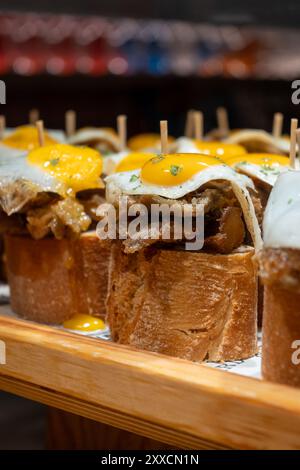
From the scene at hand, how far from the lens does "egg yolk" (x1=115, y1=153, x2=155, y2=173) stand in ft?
8.11

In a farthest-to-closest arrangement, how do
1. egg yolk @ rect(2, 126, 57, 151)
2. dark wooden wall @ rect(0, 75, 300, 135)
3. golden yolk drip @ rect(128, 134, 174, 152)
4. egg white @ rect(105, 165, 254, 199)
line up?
1. dark wooden wall @ rect(0, 75, 300, 135)
2. golden yolk drip @ rect(128, 134, 174, 152)
3. egg yolk @ rect(2, 126, 57, 151)
4. egg white @ rect(105, 165, 254, 199)

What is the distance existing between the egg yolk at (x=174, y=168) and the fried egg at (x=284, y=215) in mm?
269

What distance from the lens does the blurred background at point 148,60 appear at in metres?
5.62

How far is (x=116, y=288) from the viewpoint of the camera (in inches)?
88.7

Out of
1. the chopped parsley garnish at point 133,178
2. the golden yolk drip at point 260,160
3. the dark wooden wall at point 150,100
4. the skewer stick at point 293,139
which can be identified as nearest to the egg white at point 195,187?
the chopped parsley garnish at point 133,178

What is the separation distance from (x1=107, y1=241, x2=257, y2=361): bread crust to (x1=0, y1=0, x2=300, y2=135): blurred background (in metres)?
3.36

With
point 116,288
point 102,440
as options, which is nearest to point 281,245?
point 116,288

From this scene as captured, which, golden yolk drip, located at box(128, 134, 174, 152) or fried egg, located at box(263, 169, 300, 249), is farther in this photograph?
golden yolk drip, located at box(128, 134, 174, 152)

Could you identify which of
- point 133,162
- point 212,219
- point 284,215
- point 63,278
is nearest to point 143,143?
point 133,162

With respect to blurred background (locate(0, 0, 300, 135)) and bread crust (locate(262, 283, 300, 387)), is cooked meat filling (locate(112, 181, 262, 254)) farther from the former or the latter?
blurred background (locate(0, 0, 300, 135))

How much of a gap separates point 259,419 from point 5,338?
0.82m

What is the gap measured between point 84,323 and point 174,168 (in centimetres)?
71

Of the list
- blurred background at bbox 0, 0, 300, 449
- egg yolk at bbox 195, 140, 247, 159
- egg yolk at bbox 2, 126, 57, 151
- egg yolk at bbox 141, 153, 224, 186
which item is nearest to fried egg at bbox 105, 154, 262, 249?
egg yolk at bbox 141, 153, 224, 186

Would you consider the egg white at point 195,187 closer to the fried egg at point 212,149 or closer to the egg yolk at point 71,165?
the egg yolk at point 71,165
